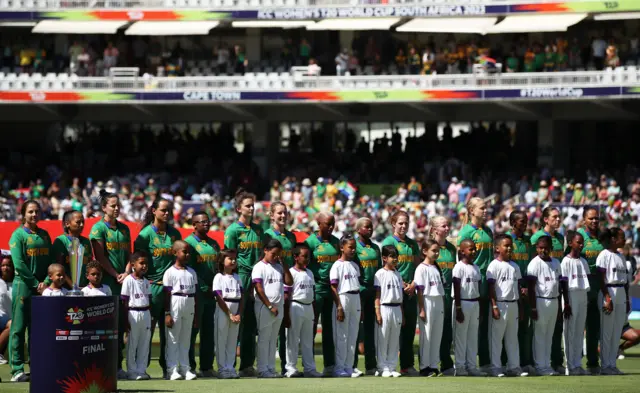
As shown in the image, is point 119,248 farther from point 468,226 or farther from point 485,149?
point 485,149

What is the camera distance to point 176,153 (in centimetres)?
3881

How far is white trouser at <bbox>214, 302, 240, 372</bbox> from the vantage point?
13.9 metres

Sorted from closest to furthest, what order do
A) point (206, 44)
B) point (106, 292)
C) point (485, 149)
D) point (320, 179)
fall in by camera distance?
point (106, 292) < point (320, 179) < point (485, 149) < point (206, 44)

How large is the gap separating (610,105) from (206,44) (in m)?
12.8

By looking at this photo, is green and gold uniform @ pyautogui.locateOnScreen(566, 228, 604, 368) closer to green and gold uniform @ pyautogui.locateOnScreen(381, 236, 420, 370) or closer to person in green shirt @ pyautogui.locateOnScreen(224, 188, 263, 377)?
green and gold uniform @ pyautogui.locateOnScreen(381, 236, 420, 370)

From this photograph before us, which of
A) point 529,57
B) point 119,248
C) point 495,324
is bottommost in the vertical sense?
point 495,324

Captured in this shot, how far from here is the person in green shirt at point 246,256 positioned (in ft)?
46.5

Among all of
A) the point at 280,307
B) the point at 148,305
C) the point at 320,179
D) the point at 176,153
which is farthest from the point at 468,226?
the point at 176,153

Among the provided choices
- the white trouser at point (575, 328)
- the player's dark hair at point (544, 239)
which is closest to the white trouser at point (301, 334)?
the player's dark hair at point (544, 239)

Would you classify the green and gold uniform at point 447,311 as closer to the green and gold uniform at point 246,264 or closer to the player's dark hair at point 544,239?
the player's dark hair at point 544,239

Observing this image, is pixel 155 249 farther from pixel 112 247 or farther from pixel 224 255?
pixel 224 255

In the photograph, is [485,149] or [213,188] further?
[485,149]

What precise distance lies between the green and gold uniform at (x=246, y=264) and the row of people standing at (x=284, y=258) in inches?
0.4

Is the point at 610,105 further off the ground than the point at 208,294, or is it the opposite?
the point at 610,105
